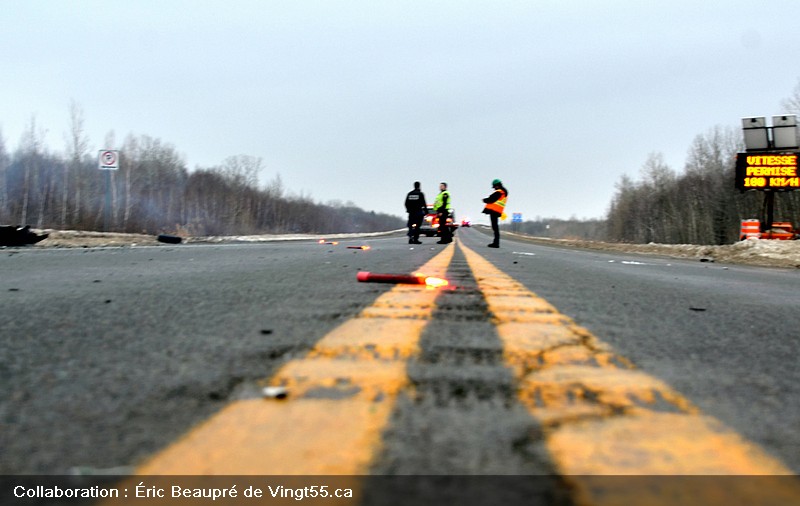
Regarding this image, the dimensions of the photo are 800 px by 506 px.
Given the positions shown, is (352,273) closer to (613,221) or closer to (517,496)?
(517,496)

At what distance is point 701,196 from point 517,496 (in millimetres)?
70215

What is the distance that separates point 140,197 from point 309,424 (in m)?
62.0

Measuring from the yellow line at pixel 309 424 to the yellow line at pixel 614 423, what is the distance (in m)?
0.32

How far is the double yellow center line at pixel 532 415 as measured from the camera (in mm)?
817

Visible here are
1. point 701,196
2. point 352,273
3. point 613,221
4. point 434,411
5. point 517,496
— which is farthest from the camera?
point 613,221

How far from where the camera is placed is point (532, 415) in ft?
3.42

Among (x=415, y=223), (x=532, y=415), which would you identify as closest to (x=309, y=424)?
(x=532, y=415)

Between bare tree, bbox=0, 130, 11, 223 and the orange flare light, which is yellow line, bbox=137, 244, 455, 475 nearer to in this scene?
the orange flare light

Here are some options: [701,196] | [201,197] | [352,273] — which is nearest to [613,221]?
[701,196]

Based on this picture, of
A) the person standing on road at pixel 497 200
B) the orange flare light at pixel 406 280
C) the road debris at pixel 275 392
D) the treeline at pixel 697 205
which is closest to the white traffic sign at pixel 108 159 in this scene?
the person standing on road at pixel 497 200

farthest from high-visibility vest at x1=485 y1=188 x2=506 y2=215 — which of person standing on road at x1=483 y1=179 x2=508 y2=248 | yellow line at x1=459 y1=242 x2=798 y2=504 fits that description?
yellow line at x1=459 y1=242 x2=798 y2=504

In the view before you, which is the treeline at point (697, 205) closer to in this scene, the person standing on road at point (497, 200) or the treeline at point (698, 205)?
the treeline at point (698, 205)

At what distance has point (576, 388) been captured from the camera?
1.23 metres

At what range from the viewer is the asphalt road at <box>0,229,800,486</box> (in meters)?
0.91
